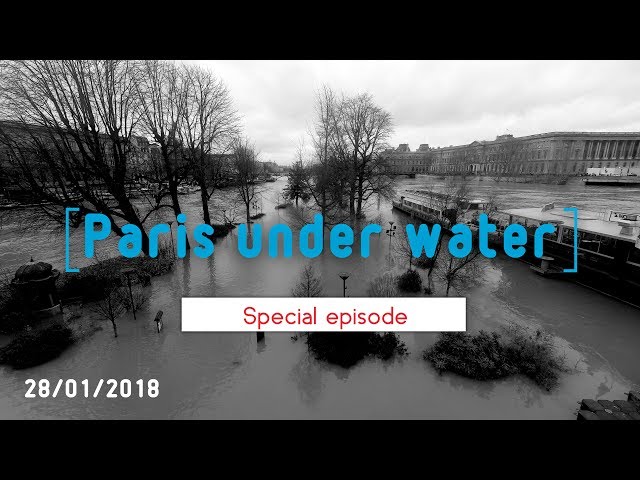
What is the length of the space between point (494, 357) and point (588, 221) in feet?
42.6

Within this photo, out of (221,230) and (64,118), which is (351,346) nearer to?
(64,118)

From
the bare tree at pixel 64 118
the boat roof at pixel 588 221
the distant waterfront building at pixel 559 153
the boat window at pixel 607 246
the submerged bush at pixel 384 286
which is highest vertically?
the distant waterfront building at pixel 559 153

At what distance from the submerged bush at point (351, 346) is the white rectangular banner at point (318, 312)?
1.85m

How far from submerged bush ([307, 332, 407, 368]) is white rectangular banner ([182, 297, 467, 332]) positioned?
1.85 meters

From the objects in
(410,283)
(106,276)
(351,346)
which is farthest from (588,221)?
(106,276)

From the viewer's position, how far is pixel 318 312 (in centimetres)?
701

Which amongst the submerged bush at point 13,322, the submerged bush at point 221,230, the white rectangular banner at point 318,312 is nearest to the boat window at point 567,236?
the white rectangular banner at point 318,312

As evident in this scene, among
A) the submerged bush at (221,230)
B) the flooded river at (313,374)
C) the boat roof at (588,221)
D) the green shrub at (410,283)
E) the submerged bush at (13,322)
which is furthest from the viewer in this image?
the submerged bush at (221,230)

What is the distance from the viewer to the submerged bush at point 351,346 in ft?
29.3

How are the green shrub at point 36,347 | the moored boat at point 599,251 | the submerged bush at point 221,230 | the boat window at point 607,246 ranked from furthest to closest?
the submerged bush at point 221,230, the boat window at point 607,246, the moored boat at point 599,251, the green shrub at point 36,347

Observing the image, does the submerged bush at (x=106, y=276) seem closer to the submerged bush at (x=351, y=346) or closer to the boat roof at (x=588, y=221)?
the submerged bush at (x=351, y=346)
